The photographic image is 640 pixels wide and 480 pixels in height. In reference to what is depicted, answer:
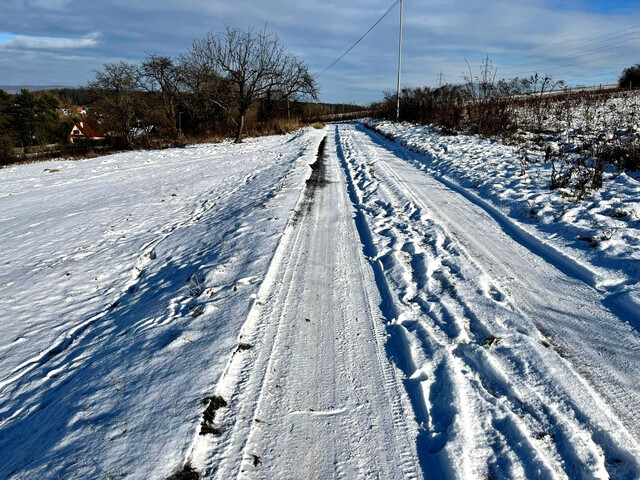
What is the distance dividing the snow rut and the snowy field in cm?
1

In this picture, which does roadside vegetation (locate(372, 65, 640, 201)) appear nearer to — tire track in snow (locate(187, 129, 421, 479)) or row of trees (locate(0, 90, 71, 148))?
tire track in snow (locate(187, 129, 421, 479))

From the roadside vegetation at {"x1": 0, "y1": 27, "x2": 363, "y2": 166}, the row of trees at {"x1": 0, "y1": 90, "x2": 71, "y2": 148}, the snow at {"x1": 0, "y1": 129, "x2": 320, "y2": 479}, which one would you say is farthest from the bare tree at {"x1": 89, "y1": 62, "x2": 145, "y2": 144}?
the row of trees at {"x1": 0, "y1": 90, "x2": 71, "y2": 148}

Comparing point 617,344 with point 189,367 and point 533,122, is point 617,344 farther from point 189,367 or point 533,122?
point 533,122

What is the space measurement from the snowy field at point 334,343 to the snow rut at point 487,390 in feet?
0.04

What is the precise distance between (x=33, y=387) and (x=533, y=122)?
16.5m

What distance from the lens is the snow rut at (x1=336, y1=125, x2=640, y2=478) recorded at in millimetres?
1889

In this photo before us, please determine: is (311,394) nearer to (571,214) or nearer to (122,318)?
(122,318)

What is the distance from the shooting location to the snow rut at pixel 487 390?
6.20 ft

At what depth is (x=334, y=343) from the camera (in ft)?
9.46

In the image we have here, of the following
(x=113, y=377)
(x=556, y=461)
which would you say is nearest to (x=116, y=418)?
(x=113, y=377)

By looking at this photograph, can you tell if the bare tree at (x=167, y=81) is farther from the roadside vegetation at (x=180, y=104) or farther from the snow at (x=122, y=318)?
the snow at (x=122, y=318)

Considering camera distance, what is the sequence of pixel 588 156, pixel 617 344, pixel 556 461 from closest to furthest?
pixel 556 461 → pixel 617 344 → pixel 588 156

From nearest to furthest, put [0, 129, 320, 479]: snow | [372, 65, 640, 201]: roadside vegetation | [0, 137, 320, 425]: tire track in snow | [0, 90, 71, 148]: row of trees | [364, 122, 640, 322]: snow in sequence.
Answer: [0, 129, 320, 479]: snow, [0, 137, 320, 425]: tire track in snow, [364, 122, 640, 322]: snow, [372, 65, 640, 201]: roadside vegetation, [0, 90, 71, 148]: row of trees

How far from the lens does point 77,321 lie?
3744 mm
